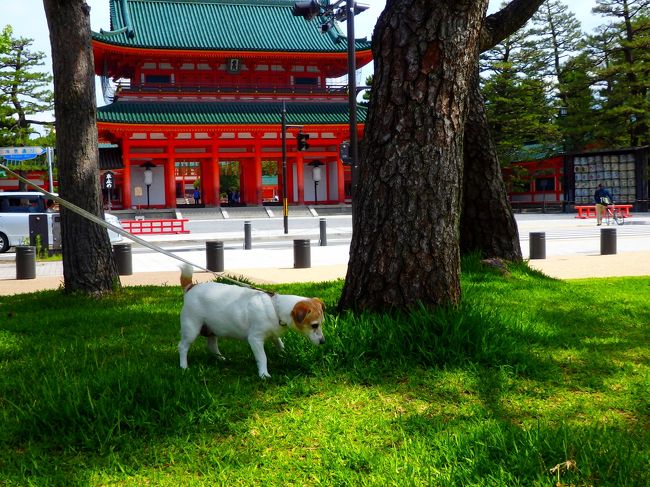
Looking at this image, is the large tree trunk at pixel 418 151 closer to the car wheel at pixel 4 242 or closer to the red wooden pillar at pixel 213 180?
the car wheel at pixel 4 242

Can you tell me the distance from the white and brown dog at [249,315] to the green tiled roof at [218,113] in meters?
27.1

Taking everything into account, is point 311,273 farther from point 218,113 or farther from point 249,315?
point 218,113

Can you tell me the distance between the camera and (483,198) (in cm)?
745

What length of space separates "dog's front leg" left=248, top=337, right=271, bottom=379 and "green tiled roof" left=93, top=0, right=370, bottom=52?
3001 cm

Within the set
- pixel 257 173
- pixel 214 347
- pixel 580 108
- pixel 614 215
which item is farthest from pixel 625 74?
pixel 214 347

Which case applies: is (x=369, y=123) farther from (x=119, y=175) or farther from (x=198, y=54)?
(x=119, y=175)

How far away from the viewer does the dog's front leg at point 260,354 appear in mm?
3398

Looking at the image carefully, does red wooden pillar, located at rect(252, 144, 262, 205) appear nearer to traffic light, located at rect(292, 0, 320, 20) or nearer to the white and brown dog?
traffic light, located at rect(292, 0, 320, 20)

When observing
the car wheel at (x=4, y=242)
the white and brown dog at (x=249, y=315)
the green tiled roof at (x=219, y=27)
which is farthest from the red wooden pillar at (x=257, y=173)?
the white and brown dog at (x=249, y=315)

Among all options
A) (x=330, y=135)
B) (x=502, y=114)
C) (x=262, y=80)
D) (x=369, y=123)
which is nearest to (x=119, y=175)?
(x=262, y=80)

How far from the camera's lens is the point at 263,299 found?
3438 millimetres

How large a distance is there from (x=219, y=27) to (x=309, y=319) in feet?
111

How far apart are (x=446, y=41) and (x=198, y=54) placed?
1171 inches

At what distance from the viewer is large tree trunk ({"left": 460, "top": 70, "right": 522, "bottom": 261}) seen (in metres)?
7.37
